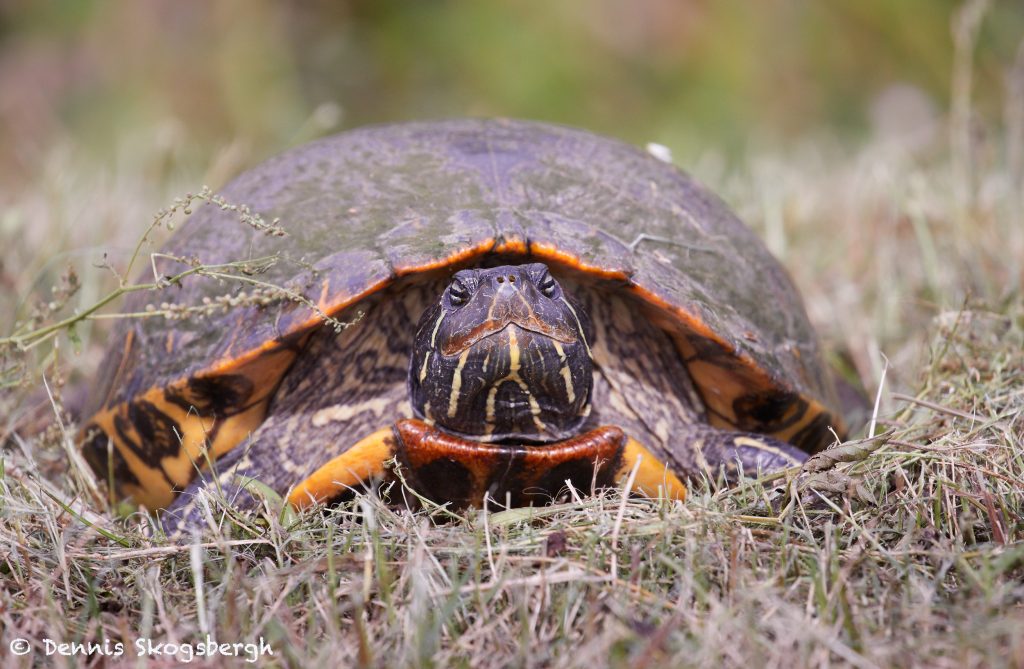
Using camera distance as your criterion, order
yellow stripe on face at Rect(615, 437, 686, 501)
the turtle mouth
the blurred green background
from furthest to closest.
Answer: the blurred green background
yellow stripe on face at Rect(615, 437, 686, 501)
the turtle mouth

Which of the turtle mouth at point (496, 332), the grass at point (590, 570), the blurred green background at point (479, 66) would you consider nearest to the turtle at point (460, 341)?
the turtle mouth at point (496, 332)

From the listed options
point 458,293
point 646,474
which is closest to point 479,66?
point 458,293

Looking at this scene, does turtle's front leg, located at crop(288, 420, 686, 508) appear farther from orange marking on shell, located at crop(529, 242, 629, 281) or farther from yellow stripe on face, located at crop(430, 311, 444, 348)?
orange marking on shell, located at crop(529, 242, 629, 281)

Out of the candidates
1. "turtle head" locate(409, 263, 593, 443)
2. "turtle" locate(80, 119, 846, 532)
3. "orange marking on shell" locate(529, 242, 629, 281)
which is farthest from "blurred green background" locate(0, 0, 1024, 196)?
"turtle head" locate(409, 263, 593, 443)

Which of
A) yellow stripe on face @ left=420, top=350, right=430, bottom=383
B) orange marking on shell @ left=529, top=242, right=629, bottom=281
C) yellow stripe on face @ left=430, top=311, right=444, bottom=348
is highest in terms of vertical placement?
orange marking on shell @ left=529, top=242, right=629, bottom=281

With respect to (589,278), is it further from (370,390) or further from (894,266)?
(894,266)

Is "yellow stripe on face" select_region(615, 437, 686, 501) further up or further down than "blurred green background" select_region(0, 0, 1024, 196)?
further down

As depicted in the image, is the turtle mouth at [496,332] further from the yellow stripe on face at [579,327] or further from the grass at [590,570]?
the grass at [590,570]

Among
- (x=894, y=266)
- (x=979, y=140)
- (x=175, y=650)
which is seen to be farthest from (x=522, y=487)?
(x=979, y=140)
